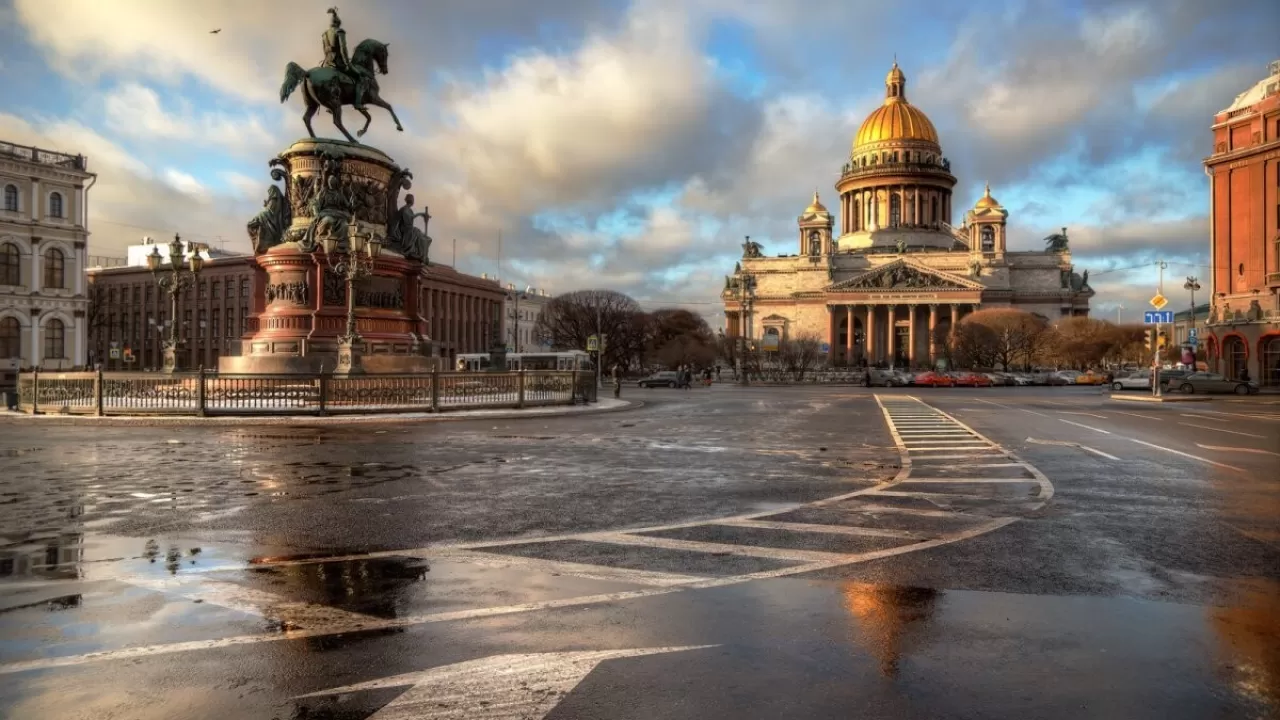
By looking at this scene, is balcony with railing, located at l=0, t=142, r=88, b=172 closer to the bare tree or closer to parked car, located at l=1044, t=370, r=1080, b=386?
the bare tree

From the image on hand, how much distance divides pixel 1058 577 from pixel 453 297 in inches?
4308

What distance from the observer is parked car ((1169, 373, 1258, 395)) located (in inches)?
1971

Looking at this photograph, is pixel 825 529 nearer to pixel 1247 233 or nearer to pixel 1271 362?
pixel 1271 362

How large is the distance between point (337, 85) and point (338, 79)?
0.22 meters

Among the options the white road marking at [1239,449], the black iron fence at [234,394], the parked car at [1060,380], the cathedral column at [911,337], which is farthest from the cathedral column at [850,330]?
the white road marking at [1239,449]

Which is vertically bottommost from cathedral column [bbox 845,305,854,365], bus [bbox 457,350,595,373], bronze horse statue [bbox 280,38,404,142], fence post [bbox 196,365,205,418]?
fence post [bbox 196,365,205,418]

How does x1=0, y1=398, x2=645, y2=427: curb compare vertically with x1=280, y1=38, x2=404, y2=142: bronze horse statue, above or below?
below

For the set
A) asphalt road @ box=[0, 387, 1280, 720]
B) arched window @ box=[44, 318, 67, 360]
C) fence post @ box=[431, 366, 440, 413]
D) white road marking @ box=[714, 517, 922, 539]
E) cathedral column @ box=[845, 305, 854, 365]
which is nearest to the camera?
asphalt road @ box=[0, 387, 1280, 720]

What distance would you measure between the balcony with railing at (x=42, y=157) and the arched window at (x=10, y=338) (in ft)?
38.5

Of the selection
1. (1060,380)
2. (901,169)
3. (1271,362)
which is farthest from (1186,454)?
(901,169)

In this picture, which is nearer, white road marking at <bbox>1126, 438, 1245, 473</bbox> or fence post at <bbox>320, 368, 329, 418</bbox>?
white road marking at <bbox>1126, 438, 1245, 473</bbox>

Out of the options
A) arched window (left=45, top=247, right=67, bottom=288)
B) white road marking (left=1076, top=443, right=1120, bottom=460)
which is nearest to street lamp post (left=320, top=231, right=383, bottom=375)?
white road marking (left=1076, top=443, right=1120, bottom=460)

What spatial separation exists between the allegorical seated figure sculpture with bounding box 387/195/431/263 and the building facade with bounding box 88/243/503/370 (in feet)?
221

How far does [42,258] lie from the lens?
6519 centimetres
